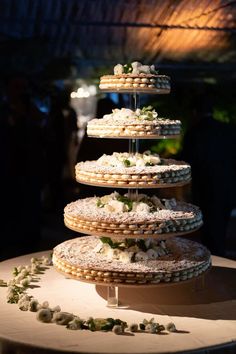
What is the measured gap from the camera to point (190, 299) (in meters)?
3.31

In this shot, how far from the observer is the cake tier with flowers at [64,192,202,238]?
9.86 ft

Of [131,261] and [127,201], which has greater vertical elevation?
[127,201]

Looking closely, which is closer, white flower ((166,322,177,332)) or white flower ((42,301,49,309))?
white flower ((166,322,177,332))

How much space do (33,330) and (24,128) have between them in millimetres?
2995

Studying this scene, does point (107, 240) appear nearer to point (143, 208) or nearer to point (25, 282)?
point (143, 208)

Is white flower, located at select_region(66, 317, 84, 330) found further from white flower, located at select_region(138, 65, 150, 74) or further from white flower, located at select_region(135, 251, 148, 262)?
white flower, located at select_region(138, 65, 150, 74)

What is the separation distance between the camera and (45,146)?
7004 mm

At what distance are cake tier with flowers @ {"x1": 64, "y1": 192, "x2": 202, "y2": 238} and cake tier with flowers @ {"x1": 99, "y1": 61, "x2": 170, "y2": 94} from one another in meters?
0.57

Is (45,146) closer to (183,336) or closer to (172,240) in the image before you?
(172,240)

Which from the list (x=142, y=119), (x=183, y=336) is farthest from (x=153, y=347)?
(x=142, y=119)

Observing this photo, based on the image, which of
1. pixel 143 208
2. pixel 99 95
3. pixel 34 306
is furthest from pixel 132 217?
pixel 99 95

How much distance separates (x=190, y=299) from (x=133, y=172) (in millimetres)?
782

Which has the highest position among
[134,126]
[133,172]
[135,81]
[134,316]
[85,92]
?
[85,92]

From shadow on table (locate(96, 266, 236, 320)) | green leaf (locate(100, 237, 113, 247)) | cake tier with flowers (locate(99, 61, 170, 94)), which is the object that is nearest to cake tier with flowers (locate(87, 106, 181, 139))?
cake tier with flowers (locate(99, 61, 170, 94))
